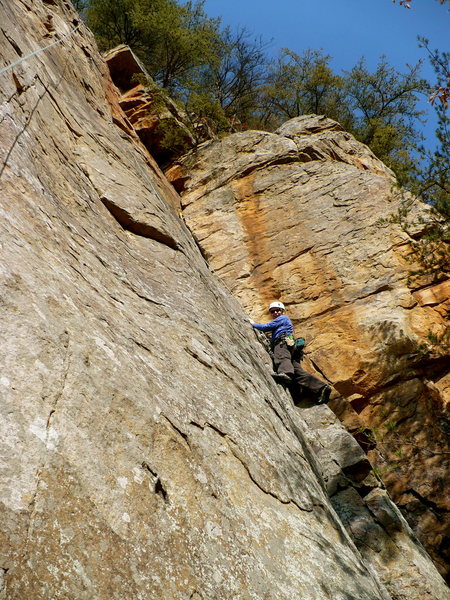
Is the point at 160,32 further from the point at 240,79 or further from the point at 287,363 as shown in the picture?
the point at 287,363

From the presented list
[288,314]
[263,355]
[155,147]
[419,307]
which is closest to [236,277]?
[288,314]

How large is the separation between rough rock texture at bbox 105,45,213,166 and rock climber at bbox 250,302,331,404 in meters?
8.17

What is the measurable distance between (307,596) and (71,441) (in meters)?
1.98

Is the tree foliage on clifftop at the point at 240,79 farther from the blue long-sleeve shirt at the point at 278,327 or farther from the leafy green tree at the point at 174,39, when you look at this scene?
the blue long-sleeve shirt at the point at 278,327

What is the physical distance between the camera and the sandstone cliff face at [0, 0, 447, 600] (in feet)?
8.92

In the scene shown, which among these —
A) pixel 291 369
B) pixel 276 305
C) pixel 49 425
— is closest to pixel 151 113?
pixel 276 305

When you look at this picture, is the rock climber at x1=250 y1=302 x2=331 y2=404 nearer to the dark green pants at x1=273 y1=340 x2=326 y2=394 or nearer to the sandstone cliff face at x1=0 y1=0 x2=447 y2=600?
the dark green pants at x1=273 y1=340 x2=326 y2=394

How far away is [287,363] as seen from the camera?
8.76 meters

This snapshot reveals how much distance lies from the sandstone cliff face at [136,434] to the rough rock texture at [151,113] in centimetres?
772

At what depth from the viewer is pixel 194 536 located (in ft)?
10.5

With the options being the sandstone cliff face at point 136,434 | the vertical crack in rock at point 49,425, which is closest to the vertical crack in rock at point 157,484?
the sandstone cliff face at point 136,434

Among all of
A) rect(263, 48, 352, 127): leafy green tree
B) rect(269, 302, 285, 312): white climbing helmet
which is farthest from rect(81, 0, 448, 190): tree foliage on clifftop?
rect(269, 302, 285, 312): white climbing helmet

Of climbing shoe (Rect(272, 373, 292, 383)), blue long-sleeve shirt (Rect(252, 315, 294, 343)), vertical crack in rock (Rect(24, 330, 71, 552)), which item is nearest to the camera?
vertical crack in rock (Rect(24, 330, 71, 552))

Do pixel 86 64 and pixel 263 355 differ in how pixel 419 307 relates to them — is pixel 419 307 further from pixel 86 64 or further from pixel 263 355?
pixel 86 64
